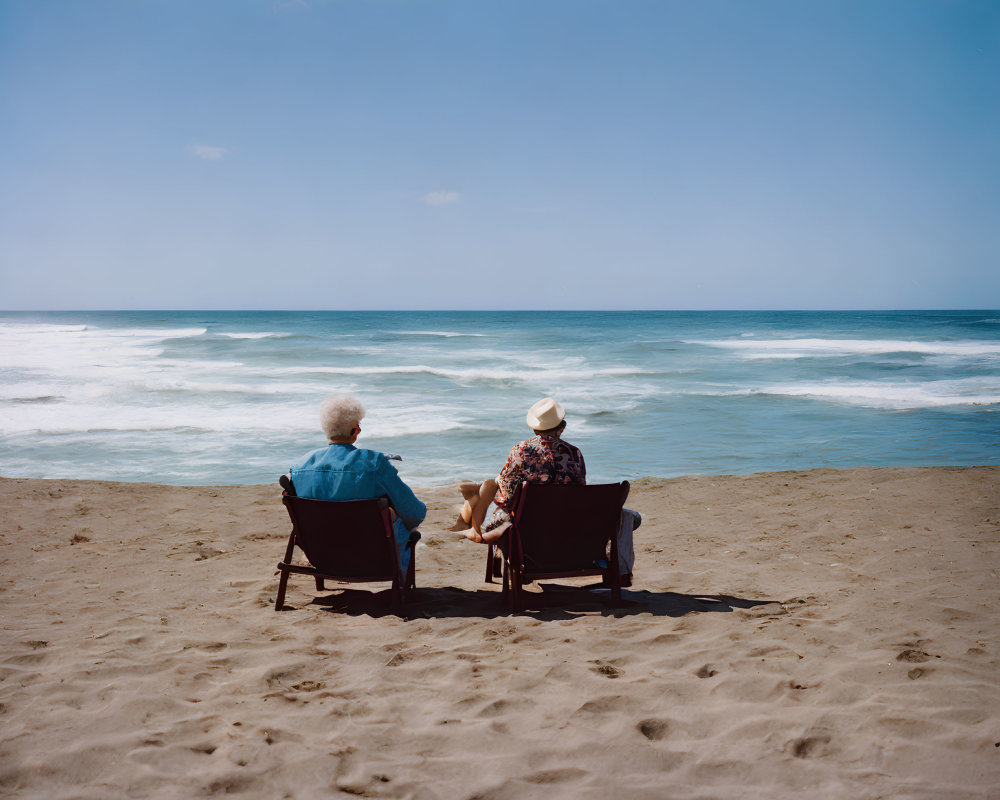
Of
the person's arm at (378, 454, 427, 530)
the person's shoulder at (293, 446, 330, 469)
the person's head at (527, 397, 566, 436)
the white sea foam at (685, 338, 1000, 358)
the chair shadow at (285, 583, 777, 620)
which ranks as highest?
the white sea foam at (685, 338, 1000, 358)

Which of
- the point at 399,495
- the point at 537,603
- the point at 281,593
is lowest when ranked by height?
the point at 537,603

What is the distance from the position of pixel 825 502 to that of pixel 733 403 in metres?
10.8

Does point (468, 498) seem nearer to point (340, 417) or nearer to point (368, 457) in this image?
point (368, 457)

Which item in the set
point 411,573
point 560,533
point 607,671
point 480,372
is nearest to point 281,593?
point 411,573

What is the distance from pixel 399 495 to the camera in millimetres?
4289

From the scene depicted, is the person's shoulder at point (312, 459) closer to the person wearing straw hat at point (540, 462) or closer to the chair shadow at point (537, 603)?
the chair shadow at point (537, 603)

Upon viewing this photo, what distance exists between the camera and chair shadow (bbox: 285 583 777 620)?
4348mm

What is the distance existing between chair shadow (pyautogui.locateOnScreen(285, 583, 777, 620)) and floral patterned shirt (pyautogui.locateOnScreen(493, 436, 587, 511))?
2.15 ft

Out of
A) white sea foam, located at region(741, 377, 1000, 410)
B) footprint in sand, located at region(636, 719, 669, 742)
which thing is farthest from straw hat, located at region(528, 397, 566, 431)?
white sea foam, located at region(741, 377, 1000, 410)

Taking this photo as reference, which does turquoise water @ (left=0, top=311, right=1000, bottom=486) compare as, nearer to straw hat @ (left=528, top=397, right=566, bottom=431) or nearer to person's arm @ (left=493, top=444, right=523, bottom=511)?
person's arm @ (left=493, top=444, right=523, bottom=511)

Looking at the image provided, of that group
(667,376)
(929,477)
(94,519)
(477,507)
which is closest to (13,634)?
(477,507)

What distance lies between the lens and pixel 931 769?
2.50 meters

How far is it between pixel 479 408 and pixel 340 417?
13.0m

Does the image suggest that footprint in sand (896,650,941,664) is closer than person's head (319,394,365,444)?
Yes
